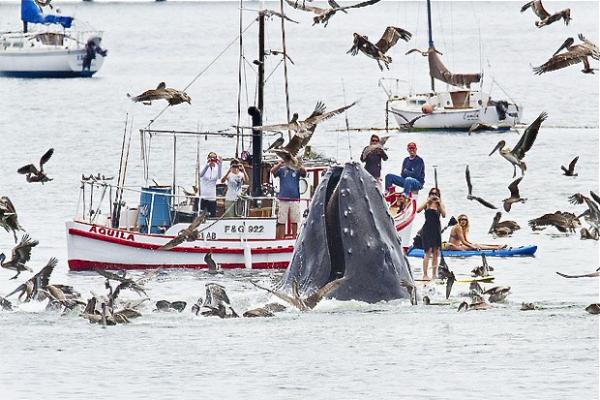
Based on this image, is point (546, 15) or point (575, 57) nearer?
point (575, 57)

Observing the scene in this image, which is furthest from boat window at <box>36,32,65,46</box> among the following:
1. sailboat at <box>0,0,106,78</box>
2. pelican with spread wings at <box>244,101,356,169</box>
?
pelican with spread wings at <box>244,101,356,169</box>

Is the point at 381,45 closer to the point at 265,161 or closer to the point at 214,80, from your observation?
the point at 265,161

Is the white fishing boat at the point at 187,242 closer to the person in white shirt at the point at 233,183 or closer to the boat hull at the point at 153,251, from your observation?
the boat hull at the point at 153,251

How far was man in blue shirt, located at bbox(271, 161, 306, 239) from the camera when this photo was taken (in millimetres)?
31578

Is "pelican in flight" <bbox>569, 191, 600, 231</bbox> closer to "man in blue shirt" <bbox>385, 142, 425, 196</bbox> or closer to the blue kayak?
the blue kayak

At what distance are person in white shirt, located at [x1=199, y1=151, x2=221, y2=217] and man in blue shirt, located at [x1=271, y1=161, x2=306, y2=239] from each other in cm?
104

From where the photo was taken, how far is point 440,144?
6825 cm

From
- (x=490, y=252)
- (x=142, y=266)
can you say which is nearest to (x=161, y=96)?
(x=142, y=266)

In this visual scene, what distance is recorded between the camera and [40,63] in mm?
117312

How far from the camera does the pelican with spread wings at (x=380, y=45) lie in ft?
83.5

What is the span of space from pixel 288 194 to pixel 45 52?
87.4m

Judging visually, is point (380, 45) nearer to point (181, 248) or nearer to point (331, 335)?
point (331, 335)

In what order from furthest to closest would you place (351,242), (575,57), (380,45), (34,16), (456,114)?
(34,16), (456,114), (380,45), (575,57), (351,242)

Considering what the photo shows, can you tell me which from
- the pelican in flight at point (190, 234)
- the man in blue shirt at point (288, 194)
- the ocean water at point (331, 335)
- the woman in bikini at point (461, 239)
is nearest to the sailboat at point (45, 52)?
the ocean water at point (331, 335)
